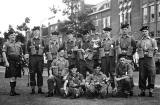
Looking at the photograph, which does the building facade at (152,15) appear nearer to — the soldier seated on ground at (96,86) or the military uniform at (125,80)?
the military uniform at (125,80)

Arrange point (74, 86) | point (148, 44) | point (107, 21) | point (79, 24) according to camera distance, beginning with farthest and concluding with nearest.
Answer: point (107, 21)
point (79, 24)
point (148, 44)
point (74, 86)

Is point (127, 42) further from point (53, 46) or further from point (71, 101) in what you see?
point (53, 46)

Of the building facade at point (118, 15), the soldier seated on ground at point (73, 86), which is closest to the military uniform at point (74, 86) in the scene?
the soldier seated on ground at point (73, 86)

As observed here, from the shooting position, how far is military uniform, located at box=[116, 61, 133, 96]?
9219mm

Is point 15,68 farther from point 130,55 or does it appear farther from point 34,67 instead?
point 130,55

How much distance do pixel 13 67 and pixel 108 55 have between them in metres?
3.34

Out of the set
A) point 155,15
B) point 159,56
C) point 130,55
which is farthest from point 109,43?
point 155,15

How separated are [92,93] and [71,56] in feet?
7.44

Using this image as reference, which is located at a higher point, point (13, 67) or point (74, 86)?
point (13, 67)

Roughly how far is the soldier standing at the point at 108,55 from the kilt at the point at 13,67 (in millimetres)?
2993

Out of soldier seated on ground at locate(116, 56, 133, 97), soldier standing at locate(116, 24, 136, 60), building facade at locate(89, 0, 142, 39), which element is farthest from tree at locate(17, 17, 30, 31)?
soldier seated on ground at locate(116, 56, 133, 97)

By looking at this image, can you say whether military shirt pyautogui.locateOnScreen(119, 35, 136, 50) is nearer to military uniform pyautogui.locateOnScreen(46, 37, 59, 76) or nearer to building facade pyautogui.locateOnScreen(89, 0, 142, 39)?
military uniform pyautogui.locateOnScreen(46, 37, 59, 76)

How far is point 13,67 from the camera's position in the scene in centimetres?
966

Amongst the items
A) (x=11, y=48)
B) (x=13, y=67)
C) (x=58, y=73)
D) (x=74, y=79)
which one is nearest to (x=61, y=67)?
(x=58, y=73)
